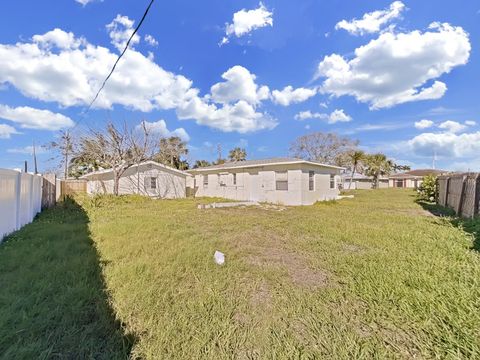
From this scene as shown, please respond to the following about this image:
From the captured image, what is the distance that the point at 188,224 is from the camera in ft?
26.5

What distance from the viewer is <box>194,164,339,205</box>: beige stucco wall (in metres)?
14.0

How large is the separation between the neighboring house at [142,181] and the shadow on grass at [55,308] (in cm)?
1498

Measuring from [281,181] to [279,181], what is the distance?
0.13 m

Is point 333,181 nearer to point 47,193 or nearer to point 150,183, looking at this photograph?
point 150,183

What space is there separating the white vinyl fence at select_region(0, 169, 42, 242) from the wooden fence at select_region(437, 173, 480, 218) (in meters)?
12.4

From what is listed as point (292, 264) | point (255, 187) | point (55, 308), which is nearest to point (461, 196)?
point (292, 264)

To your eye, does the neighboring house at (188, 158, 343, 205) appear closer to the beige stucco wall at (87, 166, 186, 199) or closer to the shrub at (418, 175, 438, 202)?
the beige stucco wall at (87, 166, 186, 199)

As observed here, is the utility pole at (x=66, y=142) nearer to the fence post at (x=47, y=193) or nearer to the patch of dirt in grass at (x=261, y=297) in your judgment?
the fence post at (x=47, y=193)

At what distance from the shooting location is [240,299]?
3141mm

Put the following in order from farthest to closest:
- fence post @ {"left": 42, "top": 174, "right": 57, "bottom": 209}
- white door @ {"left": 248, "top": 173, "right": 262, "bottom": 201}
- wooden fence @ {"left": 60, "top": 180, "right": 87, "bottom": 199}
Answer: wooden fence @ {"left": 60, "top": 180, "right": 87, "bottom": 199}
white door @ {"left": 248, "top": 173, "right": 262, "bottom": 201}
fence post @ {"left": 42, "top": 174, "right": 57, "bottom": 209}

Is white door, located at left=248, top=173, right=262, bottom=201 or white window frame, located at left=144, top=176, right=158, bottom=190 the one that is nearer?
white door, located at left=248, top=173, right=262, bottom=201

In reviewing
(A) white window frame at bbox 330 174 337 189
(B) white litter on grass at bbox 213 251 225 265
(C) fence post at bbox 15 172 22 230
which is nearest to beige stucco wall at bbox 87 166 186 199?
(A) white window frame at bbox 330 174 337 189

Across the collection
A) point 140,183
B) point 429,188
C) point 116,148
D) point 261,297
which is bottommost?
point 261,297

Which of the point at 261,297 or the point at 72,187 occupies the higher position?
the point at 72,187
